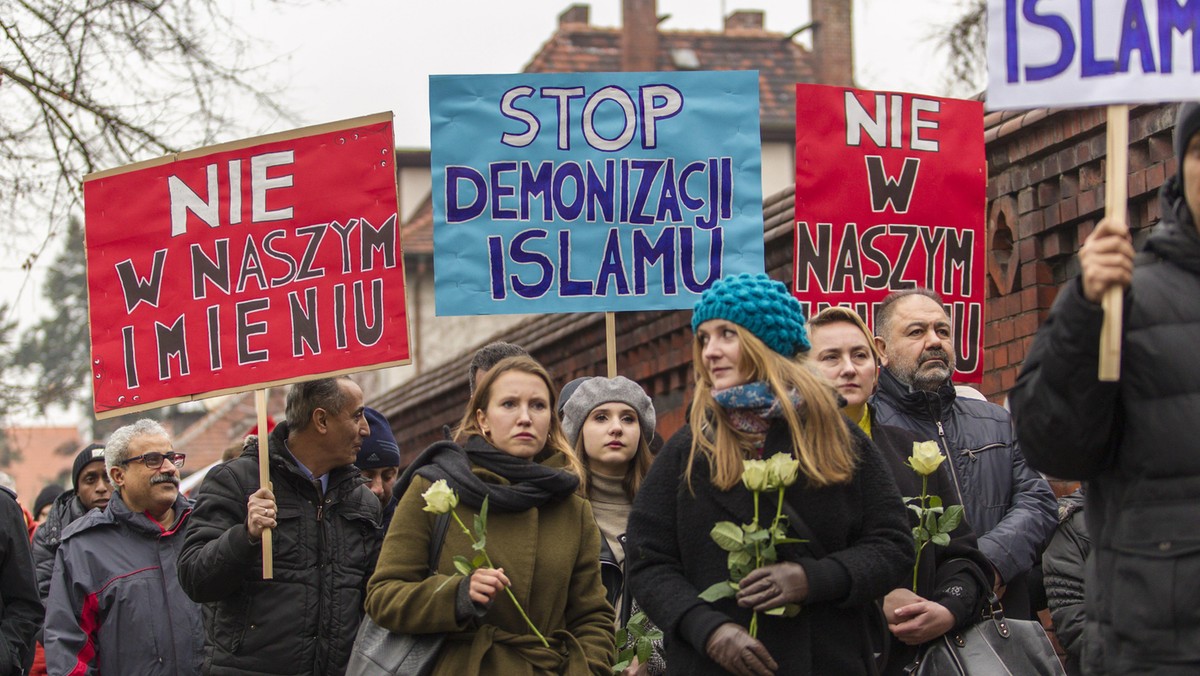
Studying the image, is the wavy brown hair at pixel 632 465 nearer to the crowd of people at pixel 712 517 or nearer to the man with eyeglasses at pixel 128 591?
the crowd of people at pixel 712 517

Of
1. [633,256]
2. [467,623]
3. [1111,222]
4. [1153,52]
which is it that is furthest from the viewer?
[633,256]

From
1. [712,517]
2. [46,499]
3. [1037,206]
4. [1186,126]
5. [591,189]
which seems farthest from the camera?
[46,499]

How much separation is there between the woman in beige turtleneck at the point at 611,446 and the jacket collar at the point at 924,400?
3.04 ft

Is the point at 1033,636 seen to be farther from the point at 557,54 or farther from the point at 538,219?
the point at 557,54

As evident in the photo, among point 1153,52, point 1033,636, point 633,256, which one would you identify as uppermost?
point 1153,52

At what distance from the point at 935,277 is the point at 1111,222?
13.5 feet

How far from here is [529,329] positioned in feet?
53.9

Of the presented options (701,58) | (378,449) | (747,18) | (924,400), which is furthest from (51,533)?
(747,18)

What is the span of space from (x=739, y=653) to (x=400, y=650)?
1357 millimetres

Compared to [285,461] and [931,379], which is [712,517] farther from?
[285,461]

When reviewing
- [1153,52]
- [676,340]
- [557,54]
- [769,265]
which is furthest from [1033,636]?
[557,54]

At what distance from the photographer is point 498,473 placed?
5578 mm

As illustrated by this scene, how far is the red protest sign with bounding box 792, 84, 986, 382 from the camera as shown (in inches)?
300

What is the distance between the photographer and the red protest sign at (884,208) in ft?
25.0
